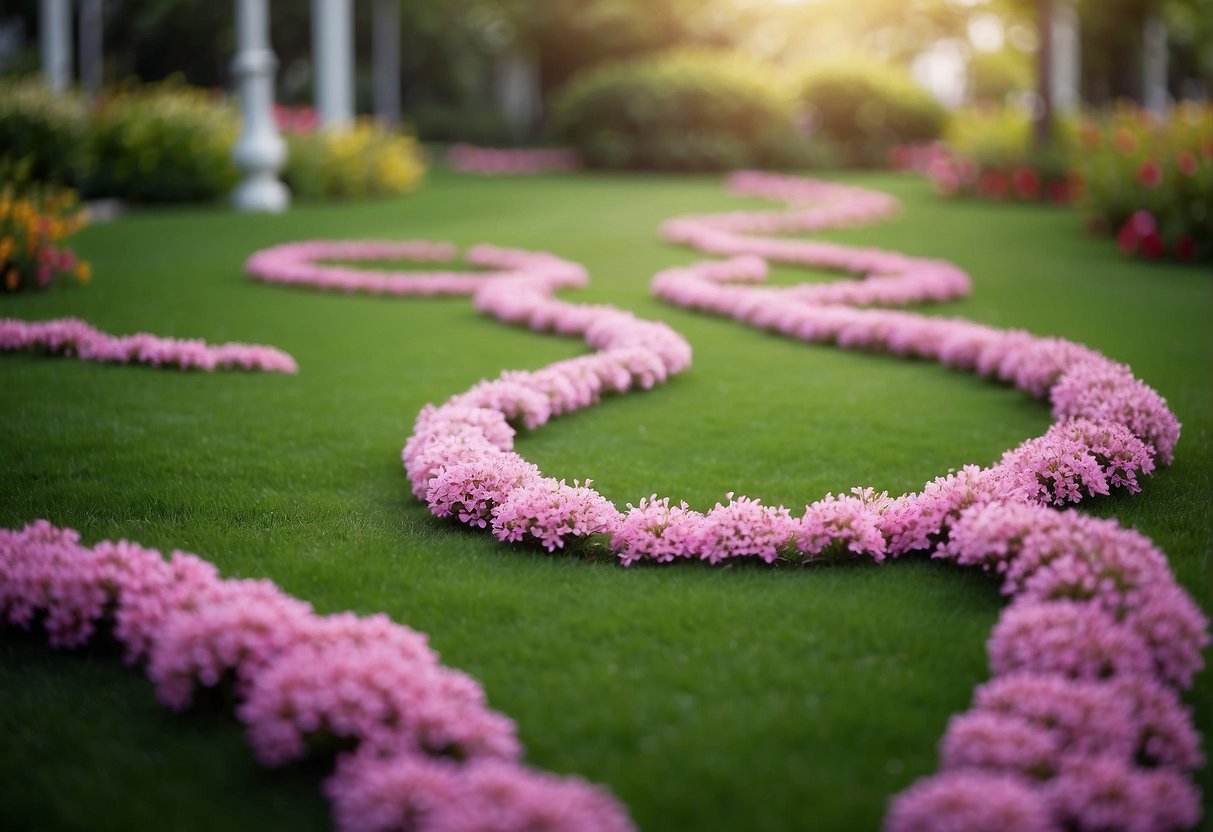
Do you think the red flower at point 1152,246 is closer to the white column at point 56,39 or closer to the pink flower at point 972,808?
the pink flower at point 972,808

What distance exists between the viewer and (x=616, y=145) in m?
Result: 25.1

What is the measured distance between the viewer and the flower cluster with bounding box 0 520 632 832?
2.51m

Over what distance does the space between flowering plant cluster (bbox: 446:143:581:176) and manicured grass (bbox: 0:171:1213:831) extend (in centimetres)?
1700

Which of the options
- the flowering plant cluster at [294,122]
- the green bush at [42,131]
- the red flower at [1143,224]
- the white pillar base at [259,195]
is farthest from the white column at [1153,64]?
the green bush at [42,131]

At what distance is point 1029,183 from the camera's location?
18.1 metres

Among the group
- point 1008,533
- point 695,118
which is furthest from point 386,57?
point 1008,533

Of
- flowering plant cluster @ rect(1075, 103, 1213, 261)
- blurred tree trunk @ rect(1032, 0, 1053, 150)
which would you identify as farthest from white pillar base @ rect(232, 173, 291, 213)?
blurred tree trunk @ rect(1032, 0, 1053, 150)

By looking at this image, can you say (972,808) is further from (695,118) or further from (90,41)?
(90,41)

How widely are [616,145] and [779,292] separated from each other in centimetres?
1672

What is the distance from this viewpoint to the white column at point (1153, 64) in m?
36.5

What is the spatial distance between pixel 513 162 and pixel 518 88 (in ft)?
73.9

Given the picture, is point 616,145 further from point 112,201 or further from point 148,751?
point 148,751

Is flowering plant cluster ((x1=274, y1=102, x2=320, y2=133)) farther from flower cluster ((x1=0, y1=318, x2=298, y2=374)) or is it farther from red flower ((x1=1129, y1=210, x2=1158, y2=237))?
flower cluster ((x1=0, y1=318, x2=298, y2=374))

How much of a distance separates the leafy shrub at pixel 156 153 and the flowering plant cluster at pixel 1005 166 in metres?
10.4
